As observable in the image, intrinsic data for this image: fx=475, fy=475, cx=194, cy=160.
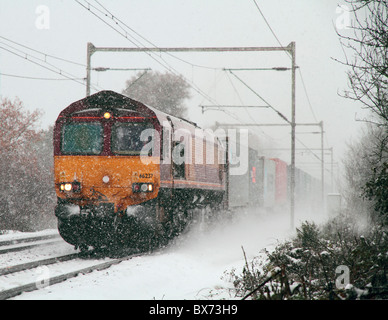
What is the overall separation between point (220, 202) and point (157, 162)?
20.8 ft

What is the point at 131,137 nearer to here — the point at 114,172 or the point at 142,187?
the point at 114,172

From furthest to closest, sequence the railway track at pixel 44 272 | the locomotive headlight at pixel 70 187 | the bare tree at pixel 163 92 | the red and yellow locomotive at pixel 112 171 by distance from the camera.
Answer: the bare tree at pixel 163 92, the locomotive headlight at pixel 70 187, the red and yellow locomotive at pixel 112 171, the railway track at pixel 44 272

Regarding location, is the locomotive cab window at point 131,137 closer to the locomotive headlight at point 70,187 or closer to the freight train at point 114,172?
the freight train at point 114,172

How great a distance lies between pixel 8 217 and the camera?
2016 cm

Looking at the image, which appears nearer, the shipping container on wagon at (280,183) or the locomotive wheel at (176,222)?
the locomotive wheel at (176,222)

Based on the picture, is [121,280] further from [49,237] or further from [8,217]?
[8,217]

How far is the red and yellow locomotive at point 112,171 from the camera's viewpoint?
1002 cm

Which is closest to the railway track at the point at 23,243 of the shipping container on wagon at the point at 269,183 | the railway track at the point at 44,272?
the railway track at the point at 44,272

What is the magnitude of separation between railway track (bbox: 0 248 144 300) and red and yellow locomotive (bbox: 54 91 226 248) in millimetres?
691

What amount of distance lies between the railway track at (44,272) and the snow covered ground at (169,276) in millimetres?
178

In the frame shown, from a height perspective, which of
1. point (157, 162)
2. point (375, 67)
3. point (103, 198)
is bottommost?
point (103, 198)

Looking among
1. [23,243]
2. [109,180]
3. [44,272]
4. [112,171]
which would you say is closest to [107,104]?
[112,171]

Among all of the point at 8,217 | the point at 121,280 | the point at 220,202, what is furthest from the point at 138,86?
the point at 121,280

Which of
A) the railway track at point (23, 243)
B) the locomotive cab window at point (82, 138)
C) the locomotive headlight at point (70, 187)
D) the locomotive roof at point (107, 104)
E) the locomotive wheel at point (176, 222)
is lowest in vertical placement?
the railway track at point (23, 243)
